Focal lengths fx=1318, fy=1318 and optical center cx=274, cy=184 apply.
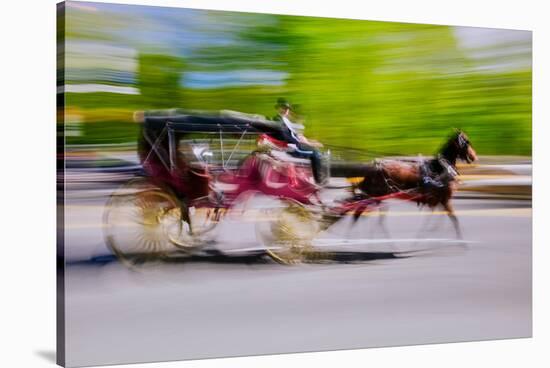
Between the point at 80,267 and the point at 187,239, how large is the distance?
36.0 inches

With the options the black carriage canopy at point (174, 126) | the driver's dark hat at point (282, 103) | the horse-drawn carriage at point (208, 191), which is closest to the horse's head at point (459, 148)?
the horse-drawn carriage at point (208, 191)

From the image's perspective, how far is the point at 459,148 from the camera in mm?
11789

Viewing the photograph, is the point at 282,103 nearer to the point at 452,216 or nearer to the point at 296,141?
the point at 296,141

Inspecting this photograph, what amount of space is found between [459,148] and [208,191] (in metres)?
2.45

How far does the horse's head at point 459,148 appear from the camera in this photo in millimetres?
11742

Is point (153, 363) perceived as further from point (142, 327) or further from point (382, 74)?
point (382, 74)

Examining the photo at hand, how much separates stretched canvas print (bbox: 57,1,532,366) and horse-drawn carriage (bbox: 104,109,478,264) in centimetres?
1

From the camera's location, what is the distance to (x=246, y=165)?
35.8 ft

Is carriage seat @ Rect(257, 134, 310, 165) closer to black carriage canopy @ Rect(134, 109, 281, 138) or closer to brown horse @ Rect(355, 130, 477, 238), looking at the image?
black carriage canopy @ Rect(134, 109, 281, 138)

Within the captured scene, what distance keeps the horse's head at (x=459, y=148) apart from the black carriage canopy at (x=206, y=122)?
1669 mm

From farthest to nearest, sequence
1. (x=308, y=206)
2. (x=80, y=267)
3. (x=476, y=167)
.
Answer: (x=476, y=167) → (x=308, y=206) → (x=80, y=267)

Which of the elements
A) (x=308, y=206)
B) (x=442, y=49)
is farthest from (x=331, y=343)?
(x=442, y=49)

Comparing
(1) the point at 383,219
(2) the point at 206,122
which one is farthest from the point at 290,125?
(1) the point at 383,219

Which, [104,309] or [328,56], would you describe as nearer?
[104,309]
